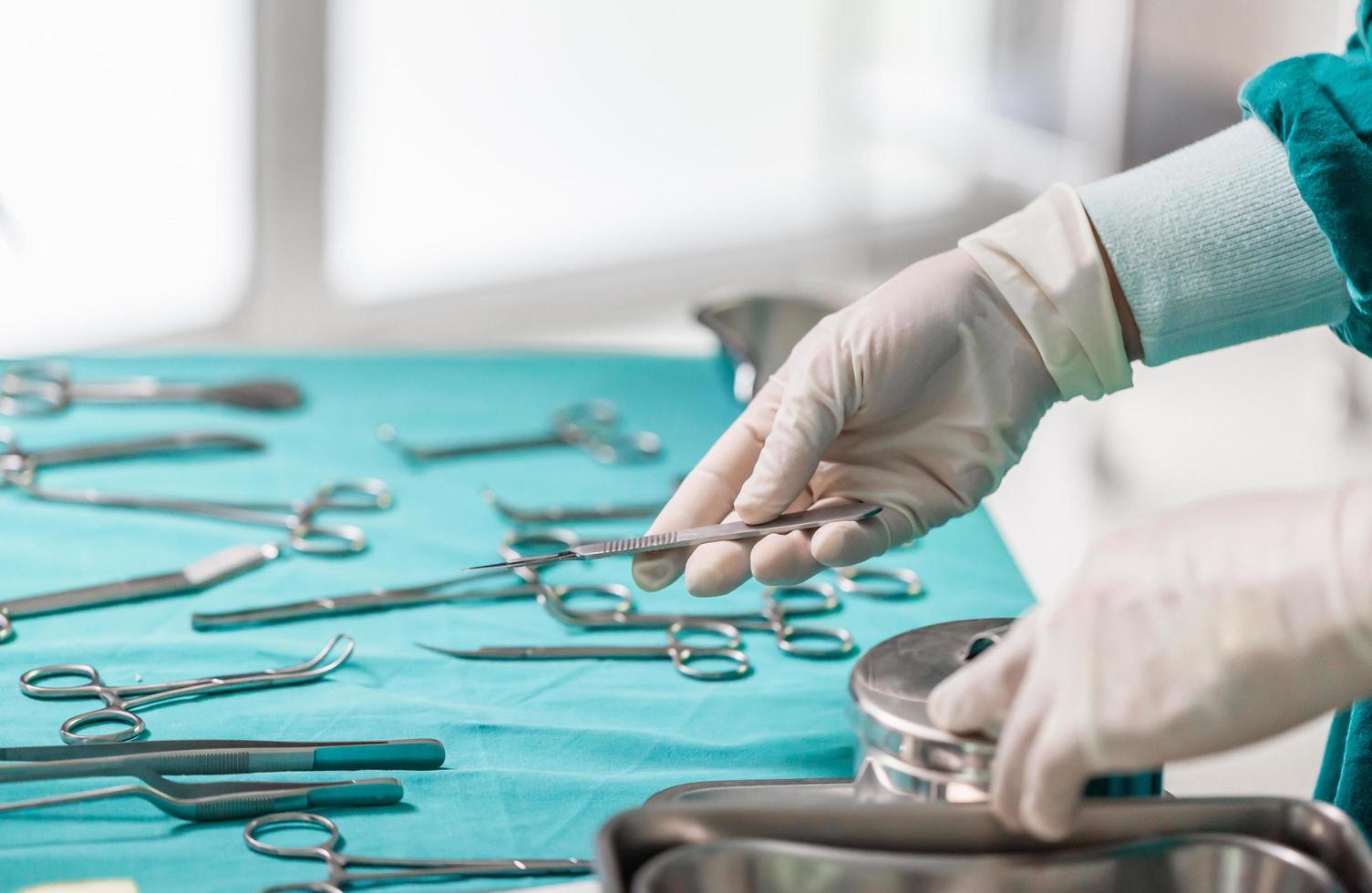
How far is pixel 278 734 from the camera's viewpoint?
0.83m

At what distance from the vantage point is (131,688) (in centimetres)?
86

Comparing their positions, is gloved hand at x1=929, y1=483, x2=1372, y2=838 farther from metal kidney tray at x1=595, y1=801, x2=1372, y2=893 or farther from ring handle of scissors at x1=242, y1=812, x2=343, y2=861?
ring handle of scissors at x1=242, y1=812, x2=343, y2=861

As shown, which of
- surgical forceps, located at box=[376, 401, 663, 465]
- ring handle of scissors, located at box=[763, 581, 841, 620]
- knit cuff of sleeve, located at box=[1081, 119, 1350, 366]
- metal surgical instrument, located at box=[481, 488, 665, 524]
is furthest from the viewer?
surgical forceps, located at box=[376, 401, 663, 465]

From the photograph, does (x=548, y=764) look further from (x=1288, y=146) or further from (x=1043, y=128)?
(x=1043, y=128)

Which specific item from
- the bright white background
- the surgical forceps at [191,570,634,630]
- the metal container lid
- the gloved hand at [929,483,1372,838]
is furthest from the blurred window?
the gloved hand at [929,483,1372,838]

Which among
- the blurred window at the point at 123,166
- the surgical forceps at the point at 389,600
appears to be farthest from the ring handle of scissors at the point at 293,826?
the blurred window at the point at 123,166

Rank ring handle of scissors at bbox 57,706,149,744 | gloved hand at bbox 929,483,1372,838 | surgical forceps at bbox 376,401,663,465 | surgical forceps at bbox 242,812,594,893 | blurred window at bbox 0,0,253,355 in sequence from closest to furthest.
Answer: gloved hand at bbox 929,483,1372,838 < surgical forceps at bbox 242,812,594,893 < ring handle of scissors at bbox 57,706,149,744 < surgical forceps at bbox 376,401,663,465 < blurred window at bbox 0,0,253,355

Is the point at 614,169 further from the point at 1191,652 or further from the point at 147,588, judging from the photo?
the point at 1191,652

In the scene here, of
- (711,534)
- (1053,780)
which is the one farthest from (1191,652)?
(711,534)

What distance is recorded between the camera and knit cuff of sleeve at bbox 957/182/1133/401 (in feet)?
3.07

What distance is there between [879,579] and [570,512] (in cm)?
27

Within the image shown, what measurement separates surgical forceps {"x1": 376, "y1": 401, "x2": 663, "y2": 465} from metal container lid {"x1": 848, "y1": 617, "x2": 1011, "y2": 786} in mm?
637

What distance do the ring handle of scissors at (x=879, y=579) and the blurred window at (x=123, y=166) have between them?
1.94 metres

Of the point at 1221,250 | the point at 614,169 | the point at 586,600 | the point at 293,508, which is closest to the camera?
the point at 1221,250
